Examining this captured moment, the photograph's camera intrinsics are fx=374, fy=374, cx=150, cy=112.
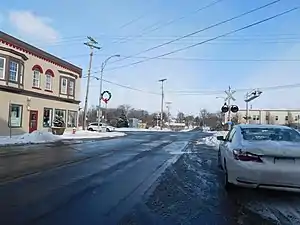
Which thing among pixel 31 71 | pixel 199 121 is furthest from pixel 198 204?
pixel 199 121

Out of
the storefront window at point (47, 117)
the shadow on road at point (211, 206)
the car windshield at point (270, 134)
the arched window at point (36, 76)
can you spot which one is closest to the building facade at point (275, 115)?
the storefront window at point (47, 117)

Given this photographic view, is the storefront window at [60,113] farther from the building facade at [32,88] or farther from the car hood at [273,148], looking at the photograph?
the car hood at [273,148]

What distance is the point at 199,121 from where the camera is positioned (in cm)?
13525

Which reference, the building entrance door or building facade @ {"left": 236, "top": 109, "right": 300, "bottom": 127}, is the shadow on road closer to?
the building entrance door

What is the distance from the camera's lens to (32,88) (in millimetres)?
33312

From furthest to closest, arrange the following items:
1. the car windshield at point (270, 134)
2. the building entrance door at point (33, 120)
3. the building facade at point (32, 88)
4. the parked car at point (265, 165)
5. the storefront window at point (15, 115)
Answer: the building entrance door at point (33, 120)
the storefront window at point (15, 115)
the building facade at point (32, 88)
the car windshield at point (270, 134)
the parked car at point (265, 165)

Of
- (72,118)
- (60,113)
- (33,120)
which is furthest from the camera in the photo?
(72,118)

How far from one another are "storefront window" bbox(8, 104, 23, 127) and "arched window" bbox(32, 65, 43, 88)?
122 inches

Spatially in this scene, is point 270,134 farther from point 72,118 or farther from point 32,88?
point 72,118

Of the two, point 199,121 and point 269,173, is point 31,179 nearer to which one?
point 269,173

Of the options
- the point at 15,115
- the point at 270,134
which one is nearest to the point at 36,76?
the point at 15,115

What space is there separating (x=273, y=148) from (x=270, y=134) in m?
1.62

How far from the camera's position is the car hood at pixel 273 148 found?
7.00 meters

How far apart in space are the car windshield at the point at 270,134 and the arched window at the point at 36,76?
27.9 meters
